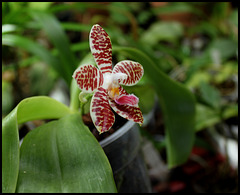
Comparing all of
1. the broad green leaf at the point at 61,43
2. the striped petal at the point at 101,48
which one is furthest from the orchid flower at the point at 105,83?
the broad green leaf at the point at 61,43

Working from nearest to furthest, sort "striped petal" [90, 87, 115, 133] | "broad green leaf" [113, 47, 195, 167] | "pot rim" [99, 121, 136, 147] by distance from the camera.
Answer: "striped petal" [90, 87, 115, 133] < "pot rim" [99, 121, 136, 147] < "broad green leaf" [113, 47, 195, 167]

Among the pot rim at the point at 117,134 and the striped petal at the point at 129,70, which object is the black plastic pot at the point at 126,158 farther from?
the striped petal at the point at 129,70

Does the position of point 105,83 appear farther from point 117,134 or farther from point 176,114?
point 176,114

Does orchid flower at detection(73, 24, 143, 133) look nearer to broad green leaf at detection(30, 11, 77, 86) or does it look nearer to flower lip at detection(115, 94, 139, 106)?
flower lip at detection(115, 94, 139, 106)

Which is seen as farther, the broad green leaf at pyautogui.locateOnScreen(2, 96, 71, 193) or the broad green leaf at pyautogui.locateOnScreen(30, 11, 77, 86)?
the broad green leaf at pyautogui.locateOnScreen(30, 11, 77, 86)

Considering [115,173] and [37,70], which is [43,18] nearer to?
[115,173]

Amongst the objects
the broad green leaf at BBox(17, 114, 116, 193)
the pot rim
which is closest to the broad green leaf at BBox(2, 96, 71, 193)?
the broad green leaf at BBox(17, 114, 116, 193)

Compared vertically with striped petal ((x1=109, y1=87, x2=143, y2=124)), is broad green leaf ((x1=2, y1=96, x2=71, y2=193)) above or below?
below
